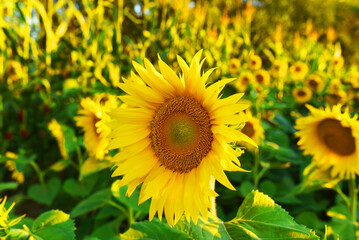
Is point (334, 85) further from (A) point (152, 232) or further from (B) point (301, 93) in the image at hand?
(A) point (152, 232)

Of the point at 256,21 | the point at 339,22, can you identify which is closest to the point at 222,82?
the point at 256,21

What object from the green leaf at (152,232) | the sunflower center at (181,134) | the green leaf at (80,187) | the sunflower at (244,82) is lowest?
the green leaf at (80,187)

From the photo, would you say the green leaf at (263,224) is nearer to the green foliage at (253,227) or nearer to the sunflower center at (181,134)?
the green foliage at (253,227)

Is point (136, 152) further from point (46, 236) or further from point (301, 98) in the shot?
point (301, 98)

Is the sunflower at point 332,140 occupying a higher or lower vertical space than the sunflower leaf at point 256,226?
higher

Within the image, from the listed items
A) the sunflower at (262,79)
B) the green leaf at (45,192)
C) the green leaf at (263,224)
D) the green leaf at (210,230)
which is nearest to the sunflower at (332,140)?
the green leaf at (263,224)

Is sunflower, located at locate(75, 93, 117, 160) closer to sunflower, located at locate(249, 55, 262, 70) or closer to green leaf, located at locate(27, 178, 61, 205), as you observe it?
green leaf, located at locate(27, 178, 61, 205)

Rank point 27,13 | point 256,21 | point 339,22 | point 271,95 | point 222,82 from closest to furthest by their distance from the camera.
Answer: point 222,82
point 271,95
point 27,13
point 256,21
point 339,22

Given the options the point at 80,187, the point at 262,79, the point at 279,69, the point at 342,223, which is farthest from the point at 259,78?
the point at 80,187
